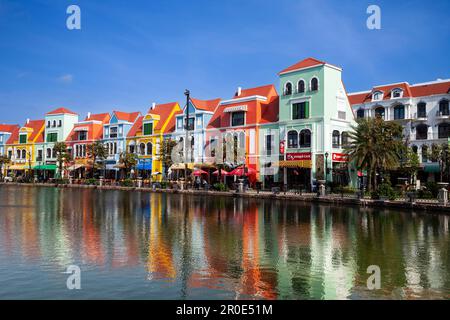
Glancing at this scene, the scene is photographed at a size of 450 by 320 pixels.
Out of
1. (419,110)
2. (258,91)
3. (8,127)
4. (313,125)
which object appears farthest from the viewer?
(8,127)

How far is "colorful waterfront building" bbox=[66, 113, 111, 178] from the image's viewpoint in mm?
85250

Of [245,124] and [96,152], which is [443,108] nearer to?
[245,124]

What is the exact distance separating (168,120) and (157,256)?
195 feet

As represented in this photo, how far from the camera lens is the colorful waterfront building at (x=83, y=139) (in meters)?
85.2

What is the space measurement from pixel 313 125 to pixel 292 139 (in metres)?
3.68

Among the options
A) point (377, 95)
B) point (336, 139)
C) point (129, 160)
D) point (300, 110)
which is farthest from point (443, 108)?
point (129, 160)

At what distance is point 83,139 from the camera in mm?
87500

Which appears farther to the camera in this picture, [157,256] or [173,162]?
[173,162]

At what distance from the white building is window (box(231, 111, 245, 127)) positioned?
18.0 m

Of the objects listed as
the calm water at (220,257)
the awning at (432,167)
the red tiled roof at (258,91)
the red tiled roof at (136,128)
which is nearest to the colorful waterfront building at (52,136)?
the red tiled roof at (136,128)

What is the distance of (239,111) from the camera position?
6047 centimetres

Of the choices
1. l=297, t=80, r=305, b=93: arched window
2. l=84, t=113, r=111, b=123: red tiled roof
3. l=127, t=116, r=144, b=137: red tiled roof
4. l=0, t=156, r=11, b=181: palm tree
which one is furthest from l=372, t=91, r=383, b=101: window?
l=0, t=156, r=11, b=181: palm tree
